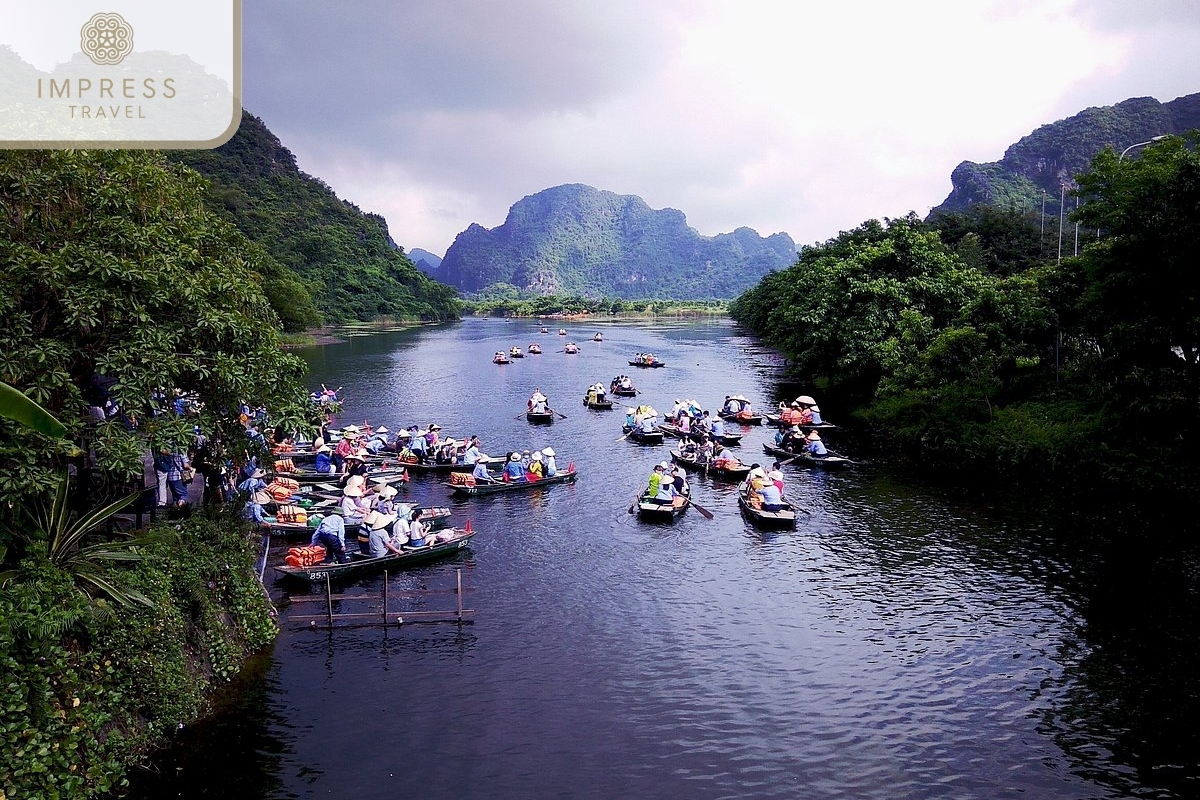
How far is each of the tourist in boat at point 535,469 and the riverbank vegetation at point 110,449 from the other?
1425cm

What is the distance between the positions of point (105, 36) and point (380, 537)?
46.4 feet

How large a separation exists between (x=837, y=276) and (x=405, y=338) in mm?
71775

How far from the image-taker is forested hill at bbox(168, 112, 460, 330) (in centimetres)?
11707

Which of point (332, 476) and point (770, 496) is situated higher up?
point (332, 476)

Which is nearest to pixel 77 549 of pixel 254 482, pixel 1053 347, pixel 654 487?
pixel 254 482

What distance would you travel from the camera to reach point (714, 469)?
1270 inches

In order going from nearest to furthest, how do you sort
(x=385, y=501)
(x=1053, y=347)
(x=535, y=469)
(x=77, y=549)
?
(x=77, y=549)
(x=385, y=501)
(x=535, y=469)
(x=1053, y=347)

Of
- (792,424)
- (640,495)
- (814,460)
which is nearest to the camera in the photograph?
(640,495)

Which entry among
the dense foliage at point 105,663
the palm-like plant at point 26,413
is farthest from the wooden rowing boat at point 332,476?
the palm-like plant at point 26,413

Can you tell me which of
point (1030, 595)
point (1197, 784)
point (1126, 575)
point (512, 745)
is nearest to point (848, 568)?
point (1030, 595)

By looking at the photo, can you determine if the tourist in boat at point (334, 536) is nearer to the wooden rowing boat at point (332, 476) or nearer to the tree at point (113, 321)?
the tree at point (113, 321)

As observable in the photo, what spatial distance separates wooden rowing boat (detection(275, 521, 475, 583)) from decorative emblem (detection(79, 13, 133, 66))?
493 inches

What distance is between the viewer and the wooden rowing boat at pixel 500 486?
94.1 ft

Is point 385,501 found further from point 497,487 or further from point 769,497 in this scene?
point 769,497
